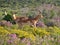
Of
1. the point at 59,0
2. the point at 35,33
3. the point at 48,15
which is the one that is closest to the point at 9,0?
the point at 59,0

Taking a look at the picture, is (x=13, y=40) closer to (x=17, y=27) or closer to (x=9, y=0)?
(x=17, y=27)

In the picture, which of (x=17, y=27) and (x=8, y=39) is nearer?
(x=8, y=39)

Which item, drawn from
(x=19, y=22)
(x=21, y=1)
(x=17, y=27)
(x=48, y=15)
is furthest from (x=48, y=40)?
(x=21, y=1)

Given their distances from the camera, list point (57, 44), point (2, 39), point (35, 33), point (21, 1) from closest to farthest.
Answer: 1. point (2, 39)
2. point (57, 44)
3. point (35, 33)
4. point (21, 1)

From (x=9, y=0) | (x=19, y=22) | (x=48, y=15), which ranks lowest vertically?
(x=9, y=0)

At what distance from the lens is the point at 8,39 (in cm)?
1209

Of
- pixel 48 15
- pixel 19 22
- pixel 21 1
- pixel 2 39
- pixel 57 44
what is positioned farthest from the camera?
pixel 21 1

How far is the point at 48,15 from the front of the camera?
28688 mm

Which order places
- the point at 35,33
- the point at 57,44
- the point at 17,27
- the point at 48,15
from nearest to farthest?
the point at 57,44 → the point at 35,33 → the point at 17,27 → the point at 48,15

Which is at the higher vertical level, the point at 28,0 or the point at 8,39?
the point at 8,39

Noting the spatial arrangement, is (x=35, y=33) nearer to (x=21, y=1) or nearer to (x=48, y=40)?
(x=48, y=40)

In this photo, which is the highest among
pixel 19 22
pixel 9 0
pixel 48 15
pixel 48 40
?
pixel 48 40

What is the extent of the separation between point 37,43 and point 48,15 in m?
16.3

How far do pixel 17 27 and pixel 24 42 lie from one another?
6.13m
